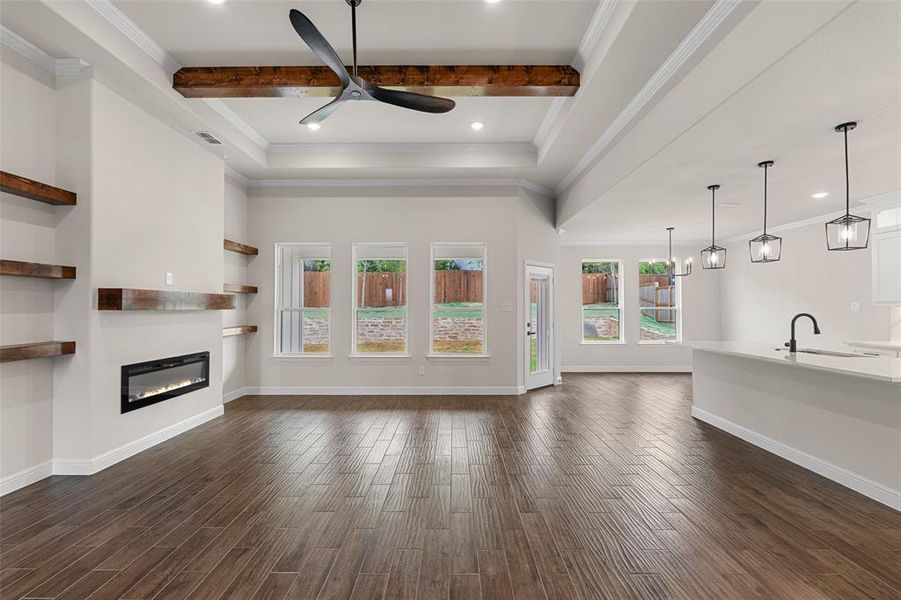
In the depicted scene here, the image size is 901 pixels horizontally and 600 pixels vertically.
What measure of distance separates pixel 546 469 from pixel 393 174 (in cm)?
440

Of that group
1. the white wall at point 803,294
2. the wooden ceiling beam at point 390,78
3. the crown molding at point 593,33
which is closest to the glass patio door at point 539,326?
the wooden ceiling beam at point 390,78

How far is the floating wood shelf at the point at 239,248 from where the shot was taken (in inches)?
223

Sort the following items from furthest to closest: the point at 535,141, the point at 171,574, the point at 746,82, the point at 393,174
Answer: the point at 393,174 < the point at 535,141 < the point at 746,82 < the point at 171,574

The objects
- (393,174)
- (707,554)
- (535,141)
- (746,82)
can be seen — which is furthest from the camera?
(393,174)

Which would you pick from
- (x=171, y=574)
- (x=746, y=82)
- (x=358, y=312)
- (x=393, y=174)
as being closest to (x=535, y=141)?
(x=393, y=174)

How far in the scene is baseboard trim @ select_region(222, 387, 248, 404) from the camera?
19.5 ft

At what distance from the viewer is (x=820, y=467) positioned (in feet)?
11.1

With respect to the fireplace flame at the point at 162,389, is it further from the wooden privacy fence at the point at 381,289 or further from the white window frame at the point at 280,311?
the wooden privacy fence at the point at 381,289

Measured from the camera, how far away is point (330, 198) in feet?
21.3

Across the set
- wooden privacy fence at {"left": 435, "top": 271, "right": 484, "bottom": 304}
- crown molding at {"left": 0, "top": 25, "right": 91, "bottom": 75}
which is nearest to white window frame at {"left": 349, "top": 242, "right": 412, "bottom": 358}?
wooden privacy fence at {"left": 435, "top": 271, "right": 484, "bottom": 304}

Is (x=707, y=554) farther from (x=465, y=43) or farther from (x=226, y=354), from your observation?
(x=226, y=354)

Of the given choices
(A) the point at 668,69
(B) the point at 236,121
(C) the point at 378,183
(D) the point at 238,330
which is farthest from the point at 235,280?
(A) the point at 668,69

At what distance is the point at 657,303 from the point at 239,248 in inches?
312

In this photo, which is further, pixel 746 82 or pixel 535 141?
pixel 535 141
